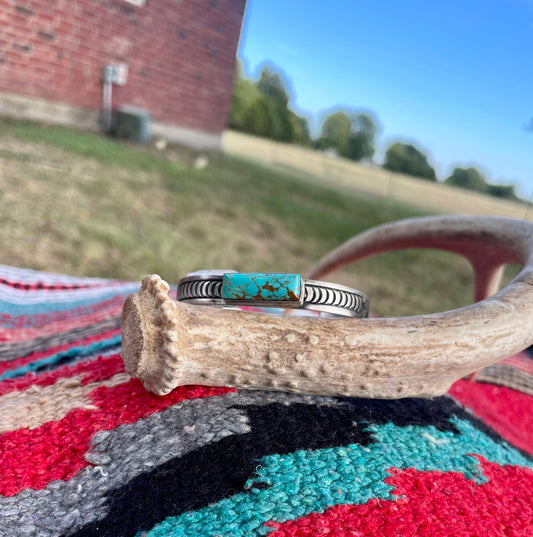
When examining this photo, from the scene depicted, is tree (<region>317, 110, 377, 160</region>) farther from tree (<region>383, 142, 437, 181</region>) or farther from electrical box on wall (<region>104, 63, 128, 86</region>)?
electrical box on wall (<region>104, 63, 128, 86</region>)

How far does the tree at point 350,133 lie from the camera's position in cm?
342

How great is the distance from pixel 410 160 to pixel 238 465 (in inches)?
125

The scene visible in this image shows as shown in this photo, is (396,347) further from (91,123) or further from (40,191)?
(91,123)

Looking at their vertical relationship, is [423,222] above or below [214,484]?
above

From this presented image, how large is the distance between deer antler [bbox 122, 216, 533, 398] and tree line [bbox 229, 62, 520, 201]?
9.54ft

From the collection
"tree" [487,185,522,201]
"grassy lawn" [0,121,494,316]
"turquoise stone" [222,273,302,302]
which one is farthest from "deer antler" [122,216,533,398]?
"tree" [487,185,522,201]

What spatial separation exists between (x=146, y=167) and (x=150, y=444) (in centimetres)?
228

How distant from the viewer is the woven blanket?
36 cm

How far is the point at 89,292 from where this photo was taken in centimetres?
101

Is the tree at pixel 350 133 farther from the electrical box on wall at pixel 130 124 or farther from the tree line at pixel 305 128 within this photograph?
the electrical box on wall at pixel 130 124

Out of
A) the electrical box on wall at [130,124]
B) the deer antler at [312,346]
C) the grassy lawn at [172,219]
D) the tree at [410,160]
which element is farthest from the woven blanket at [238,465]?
the tree at [410,160]

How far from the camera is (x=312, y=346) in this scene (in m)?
0.42

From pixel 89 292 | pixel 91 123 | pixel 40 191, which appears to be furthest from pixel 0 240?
pixel 91 123

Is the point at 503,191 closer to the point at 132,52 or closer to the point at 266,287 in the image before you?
the point at 132,52
